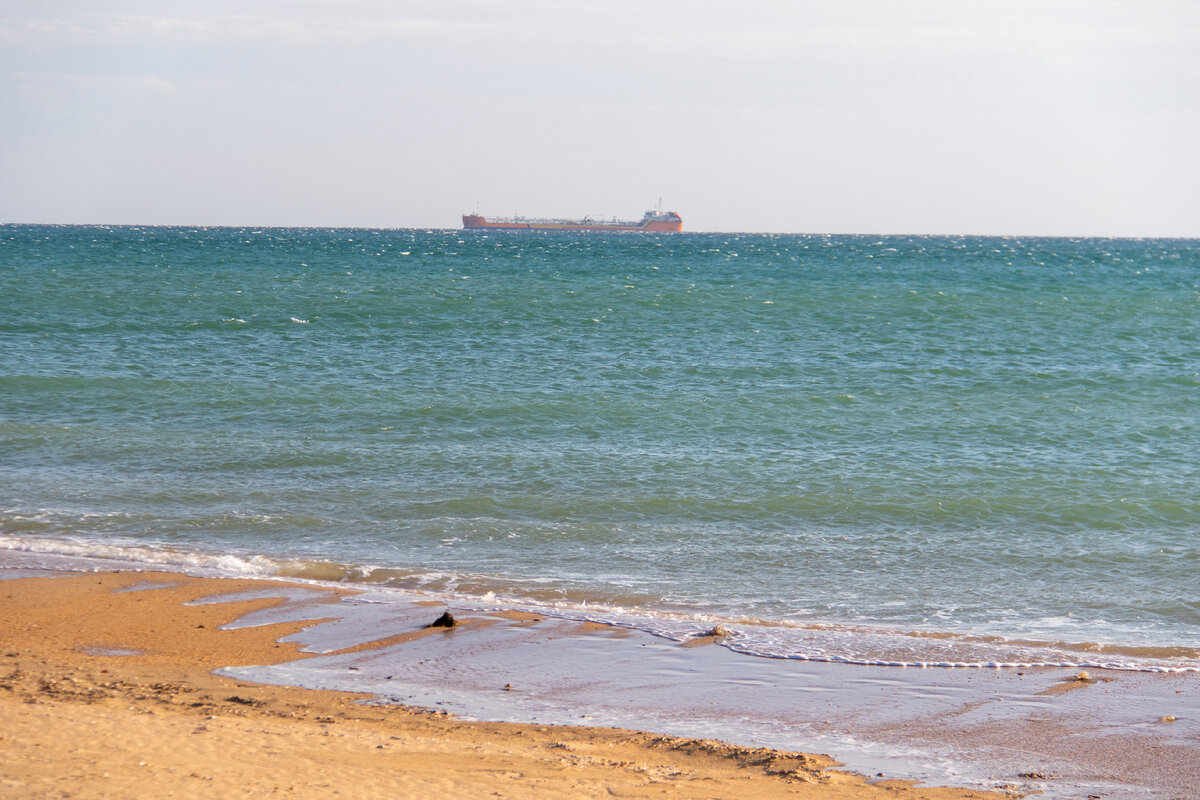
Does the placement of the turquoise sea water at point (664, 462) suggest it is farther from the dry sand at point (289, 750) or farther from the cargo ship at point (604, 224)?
the cargo ship at point (604, 224)

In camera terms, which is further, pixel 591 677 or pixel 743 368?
pixel 743 368

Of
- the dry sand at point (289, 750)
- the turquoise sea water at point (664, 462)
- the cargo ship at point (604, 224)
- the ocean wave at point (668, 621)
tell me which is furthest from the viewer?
the cargo ship at point (604, 224)

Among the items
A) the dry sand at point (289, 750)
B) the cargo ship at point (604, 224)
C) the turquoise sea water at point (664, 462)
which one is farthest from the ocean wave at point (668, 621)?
the cargo ship at point (604, 224)

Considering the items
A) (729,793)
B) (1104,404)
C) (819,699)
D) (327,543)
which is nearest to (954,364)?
(1104,404)

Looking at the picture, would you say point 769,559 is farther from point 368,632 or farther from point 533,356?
point 533,356

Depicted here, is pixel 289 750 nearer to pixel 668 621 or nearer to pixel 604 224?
pixel 668 621

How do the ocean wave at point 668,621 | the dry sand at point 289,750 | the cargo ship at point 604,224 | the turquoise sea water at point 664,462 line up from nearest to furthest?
the dry sand at point 289,750, the ocean wave at point 668,621, the turquoise sea water at point 664,462, the cargo ship at point 604,224

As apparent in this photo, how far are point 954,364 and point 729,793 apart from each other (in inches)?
786

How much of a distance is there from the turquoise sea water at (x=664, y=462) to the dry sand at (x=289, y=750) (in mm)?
2268

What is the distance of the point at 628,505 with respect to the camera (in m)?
12.1

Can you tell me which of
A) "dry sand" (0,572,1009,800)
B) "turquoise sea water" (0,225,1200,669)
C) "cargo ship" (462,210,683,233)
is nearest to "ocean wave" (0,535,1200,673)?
"turquoise sea water" (0,225,1200,669)

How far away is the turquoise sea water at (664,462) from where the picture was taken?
9133 millimetres

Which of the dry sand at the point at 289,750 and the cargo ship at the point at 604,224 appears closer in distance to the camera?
the dry sand at the point at 289,750

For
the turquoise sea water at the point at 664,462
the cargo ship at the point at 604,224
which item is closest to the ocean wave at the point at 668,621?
the turquoise sea water at the point at 664,462
